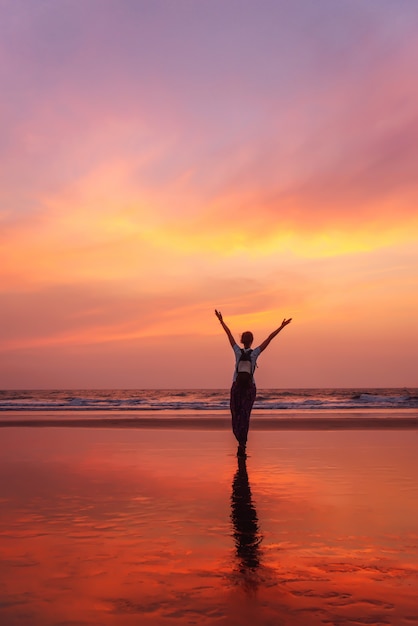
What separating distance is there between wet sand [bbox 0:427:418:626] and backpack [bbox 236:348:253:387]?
1.70 metres

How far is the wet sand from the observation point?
4.21 m

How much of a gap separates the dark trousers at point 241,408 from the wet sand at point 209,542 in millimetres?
955

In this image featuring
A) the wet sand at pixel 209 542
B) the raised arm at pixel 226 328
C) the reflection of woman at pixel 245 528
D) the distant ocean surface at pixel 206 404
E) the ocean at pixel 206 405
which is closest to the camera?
the wet sand at pixel 209 542

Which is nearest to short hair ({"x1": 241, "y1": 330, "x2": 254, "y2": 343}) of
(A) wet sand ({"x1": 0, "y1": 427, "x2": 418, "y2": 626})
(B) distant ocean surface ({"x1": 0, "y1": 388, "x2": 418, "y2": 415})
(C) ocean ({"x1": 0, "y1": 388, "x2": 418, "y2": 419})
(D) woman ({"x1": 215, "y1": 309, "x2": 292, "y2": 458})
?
(D) woman ({"x1": 215, "y1": 309, "x2": 292, "y2": 458})

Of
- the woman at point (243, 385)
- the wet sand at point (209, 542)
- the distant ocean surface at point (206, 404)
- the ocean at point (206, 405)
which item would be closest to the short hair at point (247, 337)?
the woman at point (243, 385)

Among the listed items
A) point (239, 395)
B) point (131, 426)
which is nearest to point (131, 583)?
point (239, 395)

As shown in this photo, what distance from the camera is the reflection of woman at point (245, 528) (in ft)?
17.2

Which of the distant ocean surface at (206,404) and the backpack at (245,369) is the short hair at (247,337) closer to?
the backpack at (245,369)

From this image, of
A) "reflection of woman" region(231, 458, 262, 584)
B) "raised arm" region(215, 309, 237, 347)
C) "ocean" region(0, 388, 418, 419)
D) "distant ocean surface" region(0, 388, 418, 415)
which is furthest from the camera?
"distant ocean surface" region(0, 388, 418, 415)

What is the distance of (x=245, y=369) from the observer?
13.4 m

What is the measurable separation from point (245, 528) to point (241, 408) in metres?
6.77

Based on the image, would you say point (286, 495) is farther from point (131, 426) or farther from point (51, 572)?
point (131, 426)

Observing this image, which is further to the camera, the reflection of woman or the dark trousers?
the dark trousers

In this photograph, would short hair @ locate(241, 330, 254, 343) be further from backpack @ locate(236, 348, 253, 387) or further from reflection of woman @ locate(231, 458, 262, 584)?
reflection of woman @ locate(231, 458, 262, 584)
